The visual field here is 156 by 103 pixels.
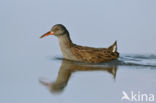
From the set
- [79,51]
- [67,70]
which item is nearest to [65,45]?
[79,51]

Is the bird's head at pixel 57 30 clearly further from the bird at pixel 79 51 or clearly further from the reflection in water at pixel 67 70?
the reflection in water at pixel 67 70

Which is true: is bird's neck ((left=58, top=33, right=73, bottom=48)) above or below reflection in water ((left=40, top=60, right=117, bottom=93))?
above

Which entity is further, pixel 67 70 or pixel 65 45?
pixel 65 45

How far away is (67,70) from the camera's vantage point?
11867mm

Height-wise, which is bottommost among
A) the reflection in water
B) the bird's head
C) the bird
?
the reflection in water

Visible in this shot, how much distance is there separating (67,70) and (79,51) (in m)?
1.74

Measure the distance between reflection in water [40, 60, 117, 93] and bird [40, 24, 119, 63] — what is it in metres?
0.34

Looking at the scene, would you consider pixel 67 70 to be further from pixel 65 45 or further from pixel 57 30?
pixel 57 30

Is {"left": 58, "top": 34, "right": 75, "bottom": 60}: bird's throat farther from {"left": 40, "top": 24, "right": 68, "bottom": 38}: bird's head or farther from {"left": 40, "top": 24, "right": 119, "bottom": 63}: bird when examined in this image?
{"left": 40, "top": 24, "right": 68, "bottom": 38}: bird's head

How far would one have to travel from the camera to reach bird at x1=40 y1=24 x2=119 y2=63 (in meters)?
13.4

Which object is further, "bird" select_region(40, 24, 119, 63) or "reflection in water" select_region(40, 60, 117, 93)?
"bird" select_region(40, 24, 119, 63)

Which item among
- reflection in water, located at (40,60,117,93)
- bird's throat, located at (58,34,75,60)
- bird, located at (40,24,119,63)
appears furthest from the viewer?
bird's throat, located at (58,34,75,60)

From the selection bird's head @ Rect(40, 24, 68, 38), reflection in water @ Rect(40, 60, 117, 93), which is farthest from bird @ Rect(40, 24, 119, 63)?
reflection in water @ Rect(40, 60, 117, 93)

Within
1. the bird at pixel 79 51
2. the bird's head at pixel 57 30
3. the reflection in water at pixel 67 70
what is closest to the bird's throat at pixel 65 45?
the bird at pixel 79 51
